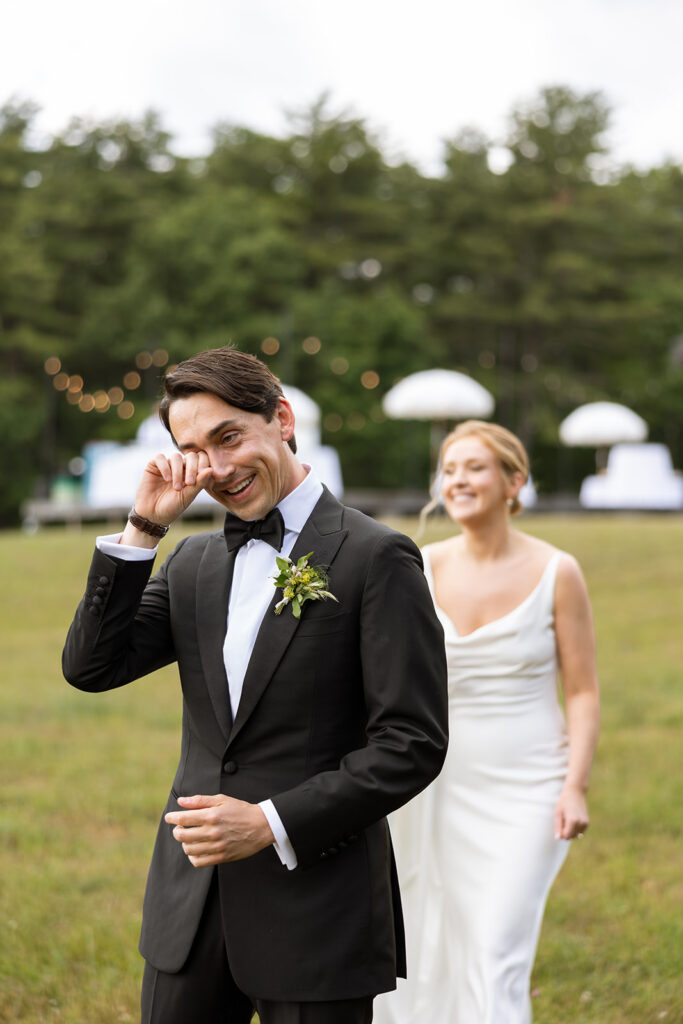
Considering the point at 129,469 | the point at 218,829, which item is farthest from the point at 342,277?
the point at 218,829

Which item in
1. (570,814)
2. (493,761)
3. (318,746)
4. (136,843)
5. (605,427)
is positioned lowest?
(136,843)

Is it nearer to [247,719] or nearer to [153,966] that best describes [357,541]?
[247,719]

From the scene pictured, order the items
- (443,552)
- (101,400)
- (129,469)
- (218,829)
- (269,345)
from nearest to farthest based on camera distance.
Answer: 1. (218,829)
2. (443,552)
3. (129,469)
4. (269,345)
5. (101,400)

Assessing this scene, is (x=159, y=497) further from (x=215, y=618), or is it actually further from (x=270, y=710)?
(x=270, y=710)

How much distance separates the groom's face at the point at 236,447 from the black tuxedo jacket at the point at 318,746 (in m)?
0.15

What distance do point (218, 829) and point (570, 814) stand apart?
7.21 ft

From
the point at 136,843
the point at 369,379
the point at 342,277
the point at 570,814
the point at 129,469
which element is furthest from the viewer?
the point at 342,277

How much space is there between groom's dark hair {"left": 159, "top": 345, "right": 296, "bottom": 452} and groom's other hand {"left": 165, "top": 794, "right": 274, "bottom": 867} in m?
0.82

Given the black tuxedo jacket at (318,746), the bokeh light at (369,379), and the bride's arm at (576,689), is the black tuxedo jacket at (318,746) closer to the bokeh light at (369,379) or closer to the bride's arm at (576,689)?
the bride's arm at (576,689)

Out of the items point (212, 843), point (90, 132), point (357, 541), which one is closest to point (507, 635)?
point (357, 541)

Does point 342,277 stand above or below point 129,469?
above

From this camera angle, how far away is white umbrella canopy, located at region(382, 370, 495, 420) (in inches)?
894

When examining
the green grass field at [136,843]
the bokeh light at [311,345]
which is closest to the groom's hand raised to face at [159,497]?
the green grass field at [136,843]

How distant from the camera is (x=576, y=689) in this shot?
4.24 meters
